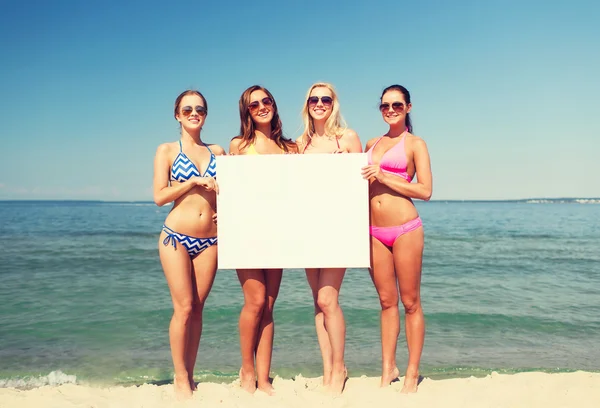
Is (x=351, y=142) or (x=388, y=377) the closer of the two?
(x=351, y=142)

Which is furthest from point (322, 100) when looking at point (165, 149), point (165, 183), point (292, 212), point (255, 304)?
point (255, 304)

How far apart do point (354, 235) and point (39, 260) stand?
638 inches

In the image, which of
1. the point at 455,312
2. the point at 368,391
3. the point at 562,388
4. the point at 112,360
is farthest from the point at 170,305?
the point at 562,388

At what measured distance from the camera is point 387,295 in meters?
4.38

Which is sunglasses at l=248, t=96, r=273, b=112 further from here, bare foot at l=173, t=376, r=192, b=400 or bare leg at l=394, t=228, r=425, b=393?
bare foot at l=173, t=376, r=192, b=400

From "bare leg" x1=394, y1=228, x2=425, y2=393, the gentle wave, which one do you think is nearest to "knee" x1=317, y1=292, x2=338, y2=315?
"bare leg" x1=394, y1=228, x2=425, y2=393

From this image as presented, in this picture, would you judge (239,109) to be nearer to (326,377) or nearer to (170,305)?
(326,377)

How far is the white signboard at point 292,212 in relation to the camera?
12.8 feet

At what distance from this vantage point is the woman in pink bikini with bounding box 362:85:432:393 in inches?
166

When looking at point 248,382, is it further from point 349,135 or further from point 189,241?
point 349,135

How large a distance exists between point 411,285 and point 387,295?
0.25m

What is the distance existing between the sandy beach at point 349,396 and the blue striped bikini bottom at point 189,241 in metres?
1.38

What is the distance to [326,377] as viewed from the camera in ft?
14.4

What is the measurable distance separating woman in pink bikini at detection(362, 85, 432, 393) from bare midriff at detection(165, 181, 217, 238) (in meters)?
1.49
